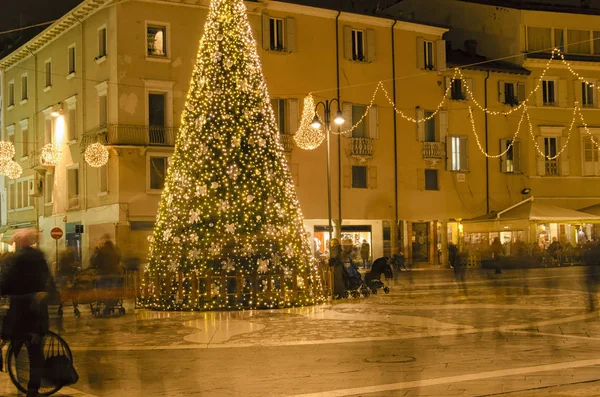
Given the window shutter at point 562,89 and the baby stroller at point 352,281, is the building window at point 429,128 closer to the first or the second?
the window shutter at point 562,89

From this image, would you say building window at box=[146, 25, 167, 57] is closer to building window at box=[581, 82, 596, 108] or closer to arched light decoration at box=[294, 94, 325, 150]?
arched light decoration at box=[294, 94, 325, 150]

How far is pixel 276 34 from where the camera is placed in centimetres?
4394

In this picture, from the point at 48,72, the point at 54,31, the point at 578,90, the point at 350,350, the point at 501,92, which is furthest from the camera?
the point at 578,90

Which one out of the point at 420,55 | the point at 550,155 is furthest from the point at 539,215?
the point at 420,55

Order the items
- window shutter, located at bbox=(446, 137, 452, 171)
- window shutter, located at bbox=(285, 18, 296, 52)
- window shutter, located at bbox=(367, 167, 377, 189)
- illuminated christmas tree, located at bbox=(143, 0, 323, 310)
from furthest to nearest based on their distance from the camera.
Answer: window shutter, located at bbox=(446, 137, 452, 171), window shutter, located at bbox=(367, 167, 377, 189), window shutter, located at bbox=(285, 18, 296, 52), illuminated christmas tree, located at bbox=(143, 0, 323, 310)

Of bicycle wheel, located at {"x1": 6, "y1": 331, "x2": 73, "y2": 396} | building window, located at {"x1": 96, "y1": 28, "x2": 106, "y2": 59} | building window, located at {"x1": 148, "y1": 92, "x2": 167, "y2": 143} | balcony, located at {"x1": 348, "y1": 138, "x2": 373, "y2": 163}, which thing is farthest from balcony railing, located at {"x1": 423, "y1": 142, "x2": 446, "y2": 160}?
bicycle wheel, located at {"x1": 6, "y1": 331, "x2": 73, "y2": 396}

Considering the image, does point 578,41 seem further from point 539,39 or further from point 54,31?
point 54,31

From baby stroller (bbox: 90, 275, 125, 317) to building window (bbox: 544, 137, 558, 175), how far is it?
1398 inches

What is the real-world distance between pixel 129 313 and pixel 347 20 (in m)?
27.2

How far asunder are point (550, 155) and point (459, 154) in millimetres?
5806

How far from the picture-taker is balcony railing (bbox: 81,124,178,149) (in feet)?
130

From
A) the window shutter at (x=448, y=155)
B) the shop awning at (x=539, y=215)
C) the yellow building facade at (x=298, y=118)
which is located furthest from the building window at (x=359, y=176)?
the shop awning at (x=539, y=215)

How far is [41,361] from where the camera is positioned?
33.3 feet

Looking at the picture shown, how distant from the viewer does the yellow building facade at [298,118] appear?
133 ft
